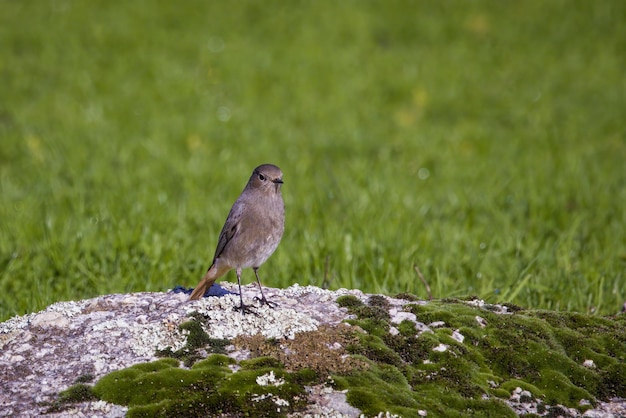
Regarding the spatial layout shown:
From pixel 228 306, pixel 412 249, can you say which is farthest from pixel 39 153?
pixel 228 306

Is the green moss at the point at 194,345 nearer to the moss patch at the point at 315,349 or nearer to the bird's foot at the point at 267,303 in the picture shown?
the moss patch at the point at 315,349

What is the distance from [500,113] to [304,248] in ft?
19.7

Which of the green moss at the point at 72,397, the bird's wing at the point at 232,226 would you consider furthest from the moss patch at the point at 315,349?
the bird's wing at the point at 232,226

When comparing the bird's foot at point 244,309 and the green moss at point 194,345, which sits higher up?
the bird's foot at point 244,309

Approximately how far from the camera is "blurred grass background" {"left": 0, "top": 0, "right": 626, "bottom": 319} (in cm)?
622

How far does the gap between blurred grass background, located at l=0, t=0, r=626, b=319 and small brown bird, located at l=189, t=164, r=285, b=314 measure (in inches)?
51.3

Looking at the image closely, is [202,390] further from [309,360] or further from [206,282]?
[206,282]

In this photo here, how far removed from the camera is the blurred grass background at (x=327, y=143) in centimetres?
622

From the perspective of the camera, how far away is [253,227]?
14.3 feet

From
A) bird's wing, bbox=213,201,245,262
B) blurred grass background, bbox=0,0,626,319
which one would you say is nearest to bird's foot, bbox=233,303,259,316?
bird's wing, bbox=213,201,245,262

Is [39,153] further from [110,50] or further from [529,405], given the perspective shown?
[529,405]

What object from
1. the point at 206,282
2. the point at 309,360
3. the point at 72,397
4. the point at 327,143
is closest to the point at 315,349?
the point at 309,360

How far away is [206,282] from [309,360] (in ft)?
4.09

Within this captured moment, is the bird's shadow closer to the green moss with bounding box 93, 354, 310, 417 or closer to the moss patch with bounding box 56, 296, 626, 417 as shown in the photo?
the moss patch with bounding box 56, 296, 626, 417
